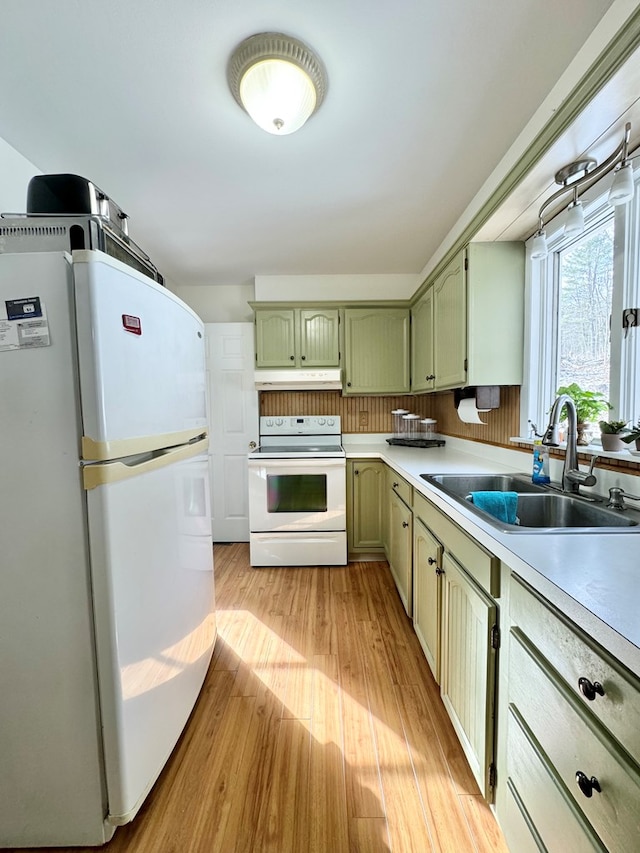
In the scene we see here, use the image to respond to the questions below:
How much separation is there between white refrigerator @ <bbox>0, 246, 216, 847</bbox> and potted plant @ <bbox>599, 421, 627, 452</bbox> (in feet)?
Answer: 5.15

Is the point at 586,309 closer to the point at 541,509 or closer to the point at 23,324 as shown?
the point at 541,509

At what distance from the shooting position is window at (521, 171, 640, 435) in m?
1.25

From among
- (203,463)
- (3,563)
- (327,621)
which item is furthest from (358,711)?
(3,563)

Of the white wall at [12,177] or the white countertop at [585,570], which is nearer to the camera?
the white countertop at [585,570]

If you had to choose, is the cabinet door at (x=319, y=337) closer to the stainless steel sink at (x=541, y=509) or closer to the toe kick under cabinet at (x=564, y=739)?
the stainless steel sink at (x=541, y=509)

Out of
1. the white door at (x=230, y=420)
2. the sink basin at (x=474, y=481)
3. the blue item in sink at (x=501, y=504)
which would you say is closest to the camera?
the blue item in sink at (x=501, y=504)

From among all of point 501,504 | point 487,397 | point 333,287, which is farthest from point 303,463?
Result: point 333,287

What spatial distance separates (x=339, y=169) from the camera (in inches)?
65.9

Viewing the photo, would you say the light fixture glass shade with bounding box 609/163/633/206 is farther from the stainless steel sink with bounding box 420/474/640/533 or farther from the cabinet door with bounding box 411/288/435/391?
the cabinet door with bounding box 411/288/435/391

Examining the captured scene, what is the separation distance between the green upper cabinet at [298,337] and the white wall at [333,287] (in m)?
0.24

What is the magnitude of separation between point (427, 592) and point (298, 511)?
4.16 feet

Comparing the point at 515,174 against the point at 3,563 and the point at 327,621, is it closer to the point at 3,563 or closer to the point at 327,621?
the point at 3,563

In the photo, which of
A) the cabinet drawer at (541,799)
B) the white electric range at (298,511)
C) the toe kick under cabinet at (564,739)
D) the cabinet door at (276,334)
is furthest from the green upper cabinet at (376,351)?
the cabinet drawer at (541,799)

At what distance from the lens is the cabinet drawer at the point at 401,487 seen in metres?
1.86
